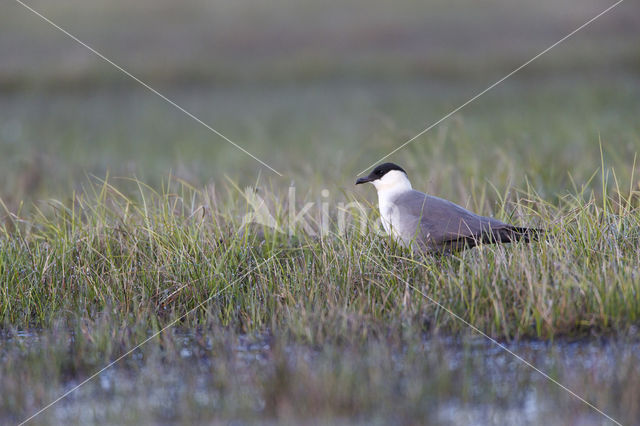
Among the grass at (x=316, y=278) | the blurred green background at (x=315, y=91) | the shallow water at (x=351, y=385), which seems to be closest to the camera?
the shallow water at (x=351, y=385)

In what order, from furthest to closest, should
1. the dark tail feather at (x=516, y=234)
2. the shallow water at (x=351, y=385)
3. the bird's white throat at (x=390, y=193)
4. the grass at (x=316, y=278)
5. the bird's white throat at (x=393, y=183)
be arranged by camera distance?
1. the bird's white throat at (x=393, y=183)
2. the bird's white throat at (x=390, y=193)
3. the dark tail feather at (x=516, y=234)
4. the grass at (x=316, y=278)
5. the shallow water at (x=351, y=385)

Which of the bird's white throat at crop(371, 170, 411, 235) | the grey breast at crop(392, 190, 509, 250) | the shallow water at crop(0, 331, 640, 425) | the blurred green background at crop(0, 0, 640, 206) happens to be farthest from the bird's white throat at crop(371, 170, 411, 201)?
the blurred green background at crop(0, 0, 640, 206)

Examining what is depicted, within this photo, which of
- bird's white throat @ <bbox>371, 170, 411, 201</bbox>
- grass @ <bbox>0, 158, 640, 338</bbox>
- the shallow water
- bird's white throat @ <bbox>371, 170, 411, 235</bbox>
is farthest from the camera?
bird's white throat @ <bbox>371, 170, 411, 201</bbox>

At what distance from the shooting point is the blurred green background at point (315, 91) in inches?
387

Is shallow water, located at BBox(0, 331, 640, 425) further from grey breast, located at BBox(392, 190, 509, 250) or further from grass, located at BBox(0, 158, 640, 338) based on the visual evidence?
grey breast, located at BBox(392, 190, 509, 250)

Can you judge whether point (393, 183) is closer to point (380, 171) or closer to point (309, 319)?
point (380, 171)

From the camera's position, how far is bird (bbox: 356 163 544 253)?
525cm

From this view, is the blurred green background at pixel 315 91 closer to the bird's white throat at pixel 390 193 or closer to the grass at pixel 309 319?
the bird's white throat at pixel 390 193

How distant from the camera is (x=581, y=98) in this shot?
44.5 ft

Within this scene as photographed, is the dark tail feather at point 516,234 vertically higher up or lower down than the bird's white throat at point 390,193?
lower down

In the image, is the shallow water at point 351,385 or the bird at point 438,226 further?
the bird at point 438,226

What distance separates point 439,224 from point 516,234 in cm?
53

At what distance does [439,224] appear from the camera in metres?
5.34

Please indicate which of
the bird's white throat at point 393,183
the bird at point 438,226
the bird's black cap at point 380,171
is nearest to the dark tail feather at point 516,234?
the bird at point 438,226
